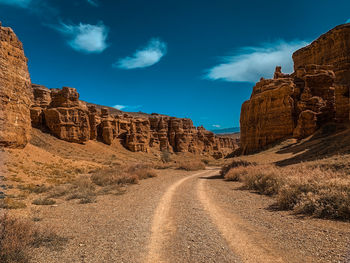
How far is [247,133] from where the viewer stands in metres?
41.2

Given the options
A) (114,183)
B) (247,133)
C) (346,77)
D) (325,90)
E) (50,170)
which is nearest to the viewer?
(114,183)

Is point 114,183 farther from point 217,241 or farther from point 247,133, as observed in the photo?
point 247,133

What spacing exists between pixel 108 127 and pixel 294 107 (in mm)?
43673

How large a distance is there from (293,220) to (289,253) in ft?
7.62

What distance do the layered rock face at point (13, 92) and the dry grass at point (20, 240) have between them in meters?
18.0

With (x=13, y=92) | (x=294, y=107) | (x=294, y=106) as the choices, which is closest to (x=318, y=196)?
(x=13, y=92)

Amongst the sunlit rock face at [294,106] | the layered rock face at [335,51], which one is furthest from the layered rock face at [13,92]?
the layered rock face at [335,51]

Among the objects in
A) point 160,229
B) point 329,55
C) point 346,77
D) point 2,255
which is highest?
point 329,55

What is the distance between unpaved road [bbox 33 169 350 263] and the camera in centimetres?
441

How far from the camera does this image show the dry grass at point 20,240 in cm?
396

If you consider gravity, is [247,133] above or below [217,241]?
above

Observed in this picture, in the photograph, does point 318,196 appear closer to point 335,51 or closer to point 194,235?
point 194,235

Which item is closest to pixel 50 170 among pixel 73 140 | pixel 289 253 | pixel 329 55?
pixel 289 253

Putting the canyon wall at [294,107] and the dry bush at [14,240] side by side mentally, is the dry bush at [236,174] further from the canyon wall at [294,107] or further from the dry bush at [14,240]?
the canyon wall at [294,107]
